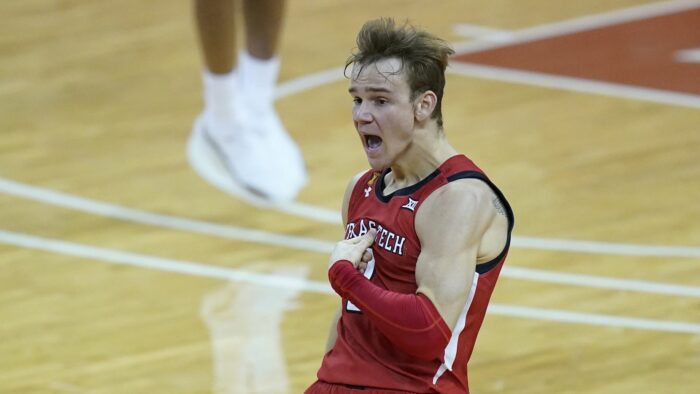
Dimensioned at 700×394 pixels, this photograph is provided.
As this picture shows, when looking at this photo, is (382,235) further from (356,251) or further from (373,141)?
(373,141)

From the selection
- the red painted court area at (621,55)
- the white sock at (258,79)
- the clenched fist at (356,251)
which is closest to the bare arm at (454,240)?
the clenched fist at (356,251)

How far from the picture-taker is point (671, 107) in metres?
6.77

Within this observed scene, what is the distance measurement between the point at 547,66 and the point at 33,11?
10.5 feet

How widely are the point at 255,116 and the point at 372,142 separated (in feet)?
9.91

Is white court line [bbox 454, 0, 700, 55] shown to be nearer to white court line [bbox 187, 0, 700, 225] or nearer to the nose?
white court line [bbox 187, 0, 700, 225]

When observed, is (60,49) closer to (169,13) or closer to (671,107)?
(169,13)

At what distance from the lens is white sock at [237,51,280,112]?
596 cm

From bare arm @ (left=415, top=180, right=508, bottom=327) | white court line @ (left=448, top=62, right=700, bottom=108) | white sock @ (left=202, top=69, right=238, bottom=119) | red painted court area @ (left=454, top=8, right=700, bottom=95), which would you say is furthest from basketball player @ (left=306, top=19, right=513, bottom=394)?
red painted court area @ (left=454, top=8, right=700, bottom=95)

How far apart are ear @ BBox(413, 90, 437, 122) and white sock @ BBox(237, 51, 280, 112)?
3039 millimetres

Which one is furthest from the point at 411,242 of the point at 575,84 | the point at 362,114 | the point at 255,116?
the point at 575,84

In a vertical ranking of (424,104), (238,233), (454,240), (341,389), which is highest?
(424,104)

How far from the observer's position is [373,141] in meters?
3.01

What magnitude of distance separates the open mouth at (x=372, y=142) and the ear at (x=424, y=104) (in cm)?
10

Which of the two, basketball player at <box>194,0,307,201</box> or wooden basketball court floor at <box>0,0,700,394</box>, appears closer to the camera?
wooden basketball court floor at <box>0,0,700,394</box>
